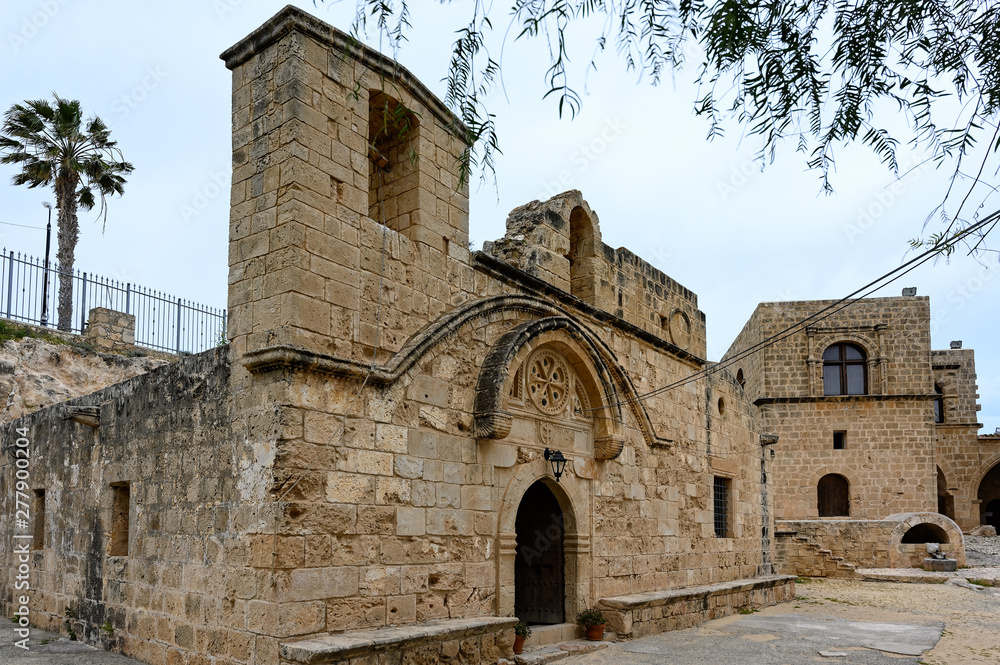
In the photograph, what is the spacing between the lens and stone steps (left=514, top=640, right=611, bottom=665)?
23.5ft

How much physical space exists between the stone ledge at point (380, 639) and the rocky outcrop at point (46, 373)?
27.4 feet

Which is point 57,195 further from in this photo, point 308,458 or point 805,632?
point 805,632

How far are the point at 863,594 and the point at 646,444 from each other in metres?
7.10

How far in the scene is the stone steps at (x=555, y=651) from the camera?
23.5ft

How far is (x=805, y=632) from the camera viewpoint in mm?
9453

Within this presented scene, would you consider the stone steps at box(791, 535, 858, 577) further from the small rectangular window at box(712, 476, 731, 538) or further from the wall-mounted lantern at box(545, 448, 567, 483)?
the wall-mounted lantern at box(545, 448, 567, 483)

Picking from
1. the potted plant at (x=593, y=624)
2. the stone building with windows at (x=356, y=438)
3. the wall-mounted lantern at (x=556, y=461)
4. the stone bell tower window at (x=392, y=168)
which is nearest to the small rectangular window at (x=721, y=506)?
the stone building with windows at (x=356, y=438)

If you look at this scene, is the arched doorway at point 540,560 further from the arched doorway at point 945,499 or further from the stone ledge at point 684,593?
the arched doorway at point 945,499

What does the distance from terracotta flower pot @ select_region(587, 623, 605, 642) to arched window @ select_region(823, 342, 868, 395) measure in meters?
17.5

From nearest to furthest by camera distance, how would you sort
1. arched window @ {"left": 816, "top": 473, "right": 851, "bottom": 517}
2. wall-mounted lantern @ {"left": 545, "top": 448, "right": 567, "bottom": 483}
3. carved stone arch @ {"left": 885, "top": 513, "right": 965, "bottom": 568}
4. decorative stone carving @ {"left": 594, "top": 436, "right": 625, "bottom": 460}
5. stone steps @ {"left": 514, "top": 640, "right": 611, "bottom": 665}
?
stone steps @ {"left": 514, "top": 640, "right": 611, "bottom": 665}, wall-mounted lantern @ {"left": 545, "top": 448, "right": 567, "bottom": 483}, decorative stone carving @ {"left": 594, "top": 436, "right": 625, "bottom": 460}, carved stone arch @ {"left": 885, "top": 513, "right": 965, "bottom": 568}, arched window @ {"left": 816, "top": 473, "right": 851, "bottom": 517}

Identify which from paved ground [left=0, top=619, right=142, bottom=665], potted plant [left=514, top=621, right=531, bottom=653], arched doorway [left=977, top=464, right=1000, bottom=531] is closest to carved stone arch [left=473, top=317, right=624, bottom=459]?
potted plant [left=514, top=621, right=531, bottom=653]

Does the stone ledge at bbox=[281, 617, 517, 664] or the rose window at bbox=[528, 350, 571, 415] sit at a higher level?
the rose window at bbox=[528, 350, 571, 415]

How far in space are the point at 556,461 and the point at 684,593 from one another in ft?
9.86

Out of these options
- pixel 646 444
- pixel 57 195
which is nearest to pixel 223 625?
pixel 646 444
